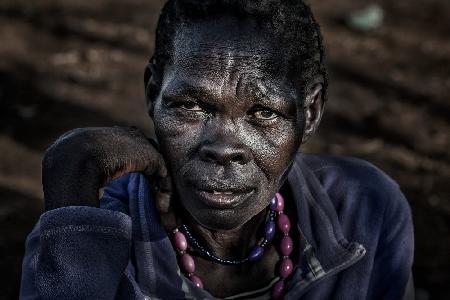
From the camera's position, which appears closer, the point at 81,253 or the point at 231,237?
the point at 81,253

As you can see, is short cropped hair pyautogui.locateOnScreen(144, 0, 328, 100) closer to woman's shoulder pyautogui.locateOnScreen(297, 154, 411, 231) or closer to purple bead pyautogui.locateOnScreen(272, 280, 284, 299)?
woman's shoulder pyautogui.locateOnScreen(297, 154, 411, 231)

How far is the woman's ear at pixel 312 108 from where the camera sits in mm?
2666

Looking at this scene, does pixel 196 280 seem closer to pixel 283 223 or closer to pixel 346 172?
pixel 283 223

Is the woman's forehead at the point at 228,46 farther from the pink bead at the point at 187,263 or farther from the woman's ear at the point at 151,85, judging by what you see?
the pink bead at the point at 187,263

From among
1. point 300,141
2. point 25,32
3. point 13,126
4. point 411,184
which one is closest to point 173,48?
point 300,141

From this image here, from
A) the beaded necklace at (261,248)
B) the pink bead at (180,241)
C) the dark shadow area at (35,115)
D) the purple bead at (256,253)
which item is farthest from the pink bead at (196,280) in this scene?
the dark shadow area at (35,115)

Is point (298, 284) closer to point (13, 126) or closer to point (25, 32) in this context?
point (13, 126)

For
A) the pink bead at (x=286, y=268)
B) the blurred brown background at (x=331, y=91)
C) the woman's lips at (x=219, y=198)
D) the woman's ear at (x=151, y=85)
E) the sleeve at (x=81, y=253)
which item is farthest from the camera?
the blurred brown background at (x=331, y=91)

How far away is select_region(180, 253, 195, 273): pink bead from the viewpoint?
2.89 meters

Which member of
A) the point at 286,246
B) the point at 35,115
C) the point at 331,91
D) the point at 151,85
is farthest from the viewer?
the point at 331,91

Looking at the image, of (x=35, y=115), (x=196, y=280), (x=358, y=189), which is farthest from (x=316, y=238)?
(x=35, y=115)

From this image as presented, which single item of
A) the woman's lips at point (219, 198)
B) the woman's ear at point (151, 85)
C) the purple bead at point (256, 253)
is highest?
the woman's ear at point (151, 85)

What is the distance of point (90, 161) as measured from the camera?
Result: 8.04 ft

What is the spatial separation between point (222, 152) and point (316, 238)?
67 centimetres
